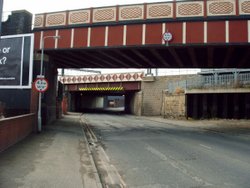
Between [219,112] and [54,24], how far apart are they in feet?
73.1

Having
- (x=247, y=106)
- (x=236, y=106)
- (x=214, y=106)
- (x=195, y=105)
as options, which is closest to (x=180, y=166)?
(x=247, y=106)

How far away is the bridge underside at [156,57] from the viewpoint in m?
19.2

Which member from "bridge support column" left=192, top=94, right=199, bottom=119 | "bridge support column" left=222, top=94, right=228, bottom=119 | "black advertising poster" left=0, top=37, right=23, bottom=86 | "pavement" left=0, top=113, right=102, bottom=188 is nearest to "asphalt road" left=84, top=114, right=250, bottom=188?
"pavement" left=0, top=113, right=102, bottom=188

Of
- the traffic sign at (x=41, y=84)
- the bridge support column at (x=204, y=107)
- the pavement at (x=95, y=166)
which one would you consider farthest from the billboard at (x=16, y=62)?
the bridge support column at (x=204, y=107)

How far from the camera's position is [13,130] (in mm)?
11609

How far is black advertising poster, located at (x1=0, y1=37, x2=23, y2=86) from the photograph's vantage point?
18.2m

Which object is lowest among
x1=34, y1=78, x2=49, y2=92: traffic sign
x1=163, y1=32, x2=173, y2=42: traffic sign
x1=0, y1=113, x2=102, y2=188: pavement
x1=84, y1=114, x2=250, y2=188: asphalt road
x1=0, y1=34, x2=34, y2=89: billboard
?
x1=84, y1=114, x2=250, y2=188: asphalt road

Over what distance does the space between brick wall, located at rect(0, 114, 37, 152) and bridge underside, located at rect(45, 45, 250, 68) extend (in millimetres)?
7275

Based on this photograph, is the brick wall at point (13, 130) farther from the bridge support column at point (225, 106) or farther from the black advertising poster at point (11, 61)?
the bridge support column at point (225, 106)

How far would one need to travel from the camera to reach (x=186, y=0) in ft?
57.9

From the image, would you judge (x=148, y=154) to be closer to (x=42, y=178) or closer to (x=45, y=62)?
(x=42, y=178)

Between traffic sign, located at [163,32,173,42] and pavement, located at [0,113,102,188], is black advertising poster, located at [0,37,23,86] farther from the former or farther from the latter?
traffic sign, located at [163,32,173,42]

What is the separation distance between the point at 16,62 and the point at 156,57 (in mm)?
9900

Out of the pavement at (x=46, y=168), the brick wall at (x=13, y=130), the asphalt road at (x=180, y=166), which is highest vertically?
the brick wall at (x=13, y=130)
